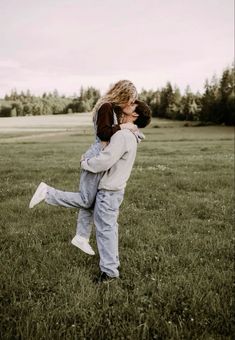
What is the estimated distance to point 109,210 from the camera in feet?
18.4

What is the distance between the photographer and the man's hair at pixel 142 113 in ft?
18.7

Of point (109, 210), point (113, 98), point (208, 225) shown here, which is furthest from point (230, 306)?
point (208, 225)

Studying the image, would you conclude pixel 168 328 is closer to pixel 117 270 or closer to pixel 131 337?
pixel 131 337

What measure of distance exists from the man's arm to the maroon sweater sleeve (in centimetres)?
10

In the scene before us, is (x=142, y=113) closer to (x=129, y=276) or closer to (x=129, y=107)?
(x=129, y=107)

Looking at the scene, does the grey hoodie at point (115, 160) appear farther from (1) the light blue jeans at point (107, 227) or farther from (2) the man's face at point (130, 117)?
(2) the man's face at point (130, 117)

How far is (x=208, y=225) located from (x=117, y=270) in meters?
3.77

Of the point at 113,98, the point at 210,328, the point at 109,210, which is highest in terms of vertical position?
the point at 113,98

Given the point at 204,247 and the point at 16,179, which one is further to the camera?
the point at 16,179

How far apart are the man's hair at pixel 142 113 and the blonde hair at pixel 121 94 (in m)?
0.24

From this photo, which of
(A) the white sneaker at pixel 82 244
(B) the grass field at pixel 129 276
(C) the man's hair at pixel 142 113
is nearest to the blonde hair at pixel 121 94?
(C) the man's hair at pixel 142 113

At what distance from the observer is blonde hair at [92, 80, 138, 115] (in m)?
5.37

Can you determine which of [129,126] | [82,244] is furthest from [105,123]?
[82,244]

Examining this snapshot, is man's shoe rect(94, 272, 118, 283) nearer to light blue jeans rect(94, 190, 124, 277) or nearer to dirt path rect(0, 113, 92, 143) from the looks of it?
light blue jeans rect(94, 190, 124, 277)
